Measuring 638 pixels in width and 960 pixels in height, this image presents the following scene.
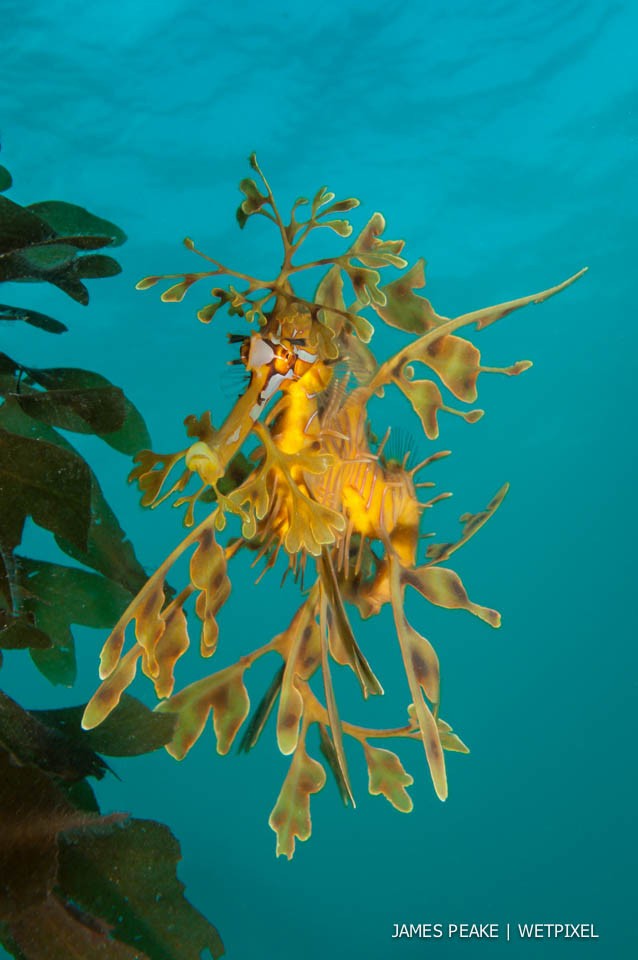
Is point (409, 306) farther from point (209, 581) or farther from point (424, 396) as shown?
point (209, 581)

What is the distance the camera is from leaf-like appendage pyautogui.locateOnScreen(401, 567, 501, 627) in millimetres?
1477

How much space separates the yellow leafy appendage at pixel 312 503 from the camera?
1.26 metres

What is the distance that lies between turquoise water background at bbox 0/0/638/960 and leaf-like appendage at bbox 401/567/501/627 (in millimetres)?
605

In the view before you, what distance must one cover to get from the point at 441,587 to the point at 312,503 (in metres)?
0.43

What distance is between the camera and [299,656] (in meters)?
1.63

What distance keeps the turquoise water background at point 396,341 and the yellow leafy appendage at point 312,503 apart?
204 mm

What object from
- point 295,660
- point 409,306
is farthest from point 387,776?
point 409,306

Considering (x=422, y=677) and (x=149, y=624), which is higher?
(x=422, y=677)

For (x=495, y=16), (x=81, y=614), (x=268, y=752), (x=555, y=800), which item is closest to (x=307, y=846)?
(x=268, y=752)

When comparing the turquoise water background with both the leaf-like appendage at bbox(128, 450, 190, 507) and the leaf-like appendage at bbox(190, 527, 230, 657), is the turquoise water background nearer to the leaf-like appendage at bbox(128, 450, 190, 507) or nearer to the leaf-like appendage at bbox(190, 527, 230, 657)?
the leaf-like appendage at bbox(128, 450, 190, 507)

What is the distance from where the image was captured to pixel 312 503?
47.9 inches

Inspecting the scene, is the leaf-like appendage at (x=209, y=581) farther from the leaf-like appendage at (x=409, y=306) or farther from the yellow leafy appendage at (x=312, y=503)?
the leaf-like appendage at (x=409, y=306)

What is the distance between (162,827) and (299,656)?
458 mm

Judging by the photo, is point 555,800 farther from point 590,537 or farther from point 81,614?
point 81,614
